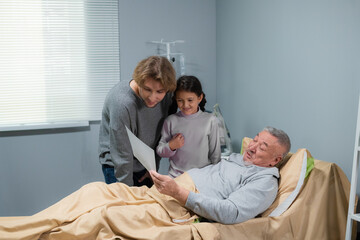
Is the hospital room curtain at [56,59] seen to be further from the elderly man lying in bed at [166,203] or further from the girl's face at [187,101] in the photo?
the elderly man lying in bed at [166,203]

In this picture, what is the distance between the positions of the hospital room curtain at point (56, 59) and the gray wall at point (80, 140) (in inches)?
4.7

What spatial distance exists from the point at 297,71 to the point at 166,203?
115cm

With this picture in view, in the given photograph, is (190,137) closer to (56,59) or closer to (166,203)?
(166,203)

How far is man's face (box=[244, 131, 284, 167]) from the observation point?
184cm

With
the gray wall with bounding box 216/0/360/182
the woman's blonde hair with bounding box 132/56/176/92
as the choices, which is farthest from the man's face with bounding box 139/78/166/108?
the gray wall with bounding box 216/0/360/182

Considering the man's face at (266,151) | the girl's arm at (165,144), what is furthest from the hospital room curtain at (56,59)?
the man's face at (266,151)

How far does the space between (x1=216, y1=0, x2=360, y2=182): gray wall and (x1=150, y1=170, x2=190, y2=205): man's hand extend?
0.87 m

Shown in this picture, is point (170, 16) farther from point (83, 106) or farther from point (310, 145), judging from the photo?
point (310, 145)

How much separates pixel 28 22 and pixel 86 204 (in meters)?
1.98

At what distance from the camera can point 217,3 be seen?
132 inches

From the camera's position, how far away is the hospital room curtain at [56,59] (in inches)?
119

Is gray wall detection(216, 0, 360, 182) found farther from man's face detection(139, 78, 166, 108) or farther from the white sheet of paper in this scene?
the white sheet of paper

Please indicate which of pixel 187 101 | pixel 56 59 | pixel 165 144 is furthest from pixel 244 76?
pixel 56 59

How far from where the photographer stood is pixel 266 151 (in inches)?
72.7
